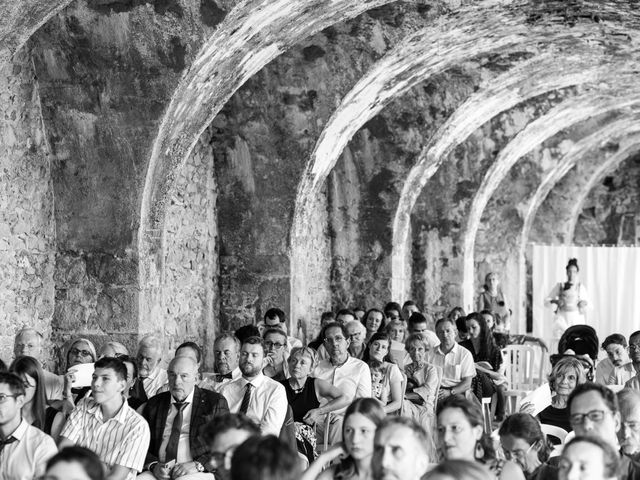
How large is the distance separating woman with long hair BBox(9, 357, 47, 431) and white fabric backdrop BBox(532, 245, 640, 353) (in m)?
15.2

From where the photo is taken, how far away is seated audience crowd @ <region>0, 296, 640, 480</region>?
15.5 ft

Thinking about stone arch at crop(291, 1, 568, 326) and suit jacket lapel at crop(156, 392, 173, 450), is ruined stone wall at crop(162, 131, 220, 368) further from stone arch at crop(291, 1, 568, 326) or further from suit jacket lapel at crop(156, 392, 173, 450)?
suit jacket lapel at crop(156, 392, 173, 450)

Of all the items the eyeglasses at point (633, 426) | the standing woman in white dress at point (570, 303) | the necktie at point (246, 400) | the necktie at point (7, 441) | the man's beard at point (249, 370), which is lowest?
the necktie at point (7, 441)

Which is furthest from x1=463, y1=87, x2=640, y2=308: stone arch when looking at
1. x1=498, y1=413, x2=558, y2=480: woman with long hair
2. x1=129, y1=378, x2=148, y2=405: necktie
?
x1=498, y1=413, x2=558, y2=480: woman with long hair

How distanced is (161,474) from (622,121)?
55.0 ft

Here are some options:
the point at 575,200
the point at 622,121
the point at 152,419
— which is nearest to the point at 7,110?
the point at 152,419

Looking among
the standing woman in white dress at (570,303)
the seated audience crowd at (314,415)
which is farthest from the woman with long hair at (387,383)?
the standing woman in white dress at (570,303)

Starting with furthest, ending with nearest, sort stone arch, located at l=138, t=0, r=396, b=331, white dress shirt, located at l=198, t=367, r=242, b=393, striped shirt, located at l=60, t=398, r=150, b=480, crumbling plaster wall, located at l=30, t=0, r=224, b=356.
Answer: stone arch, located at l=138, t=0, r=396, b=331
crumbling plaster wall, located at l=30, t=0, r=224, b=356
white dress shirt, located at l=198, t=367, r=242, b=393
striped shirt, located at l=60, t=398, r=150, b=480

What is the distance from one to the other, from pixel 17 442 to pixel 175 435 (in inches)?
54.7

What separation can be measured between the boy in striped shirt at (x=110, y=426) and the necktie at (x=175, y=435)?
532mm

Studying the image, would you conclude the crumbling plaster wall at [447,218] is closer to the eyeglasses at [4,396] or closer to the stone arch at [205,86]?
the stone arch at [205,86]

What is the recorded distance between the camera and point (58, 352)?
10.8m

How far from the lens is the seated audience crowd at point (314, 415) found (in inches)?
186

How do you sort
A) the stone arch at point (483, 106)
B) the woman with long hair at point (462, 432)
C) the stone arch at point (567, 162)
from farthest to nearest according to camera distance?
1. the stone arch at point (567, 162)
2. the stone arch at point (483, 106)
3. the woman with long hair at point (462, 432)
